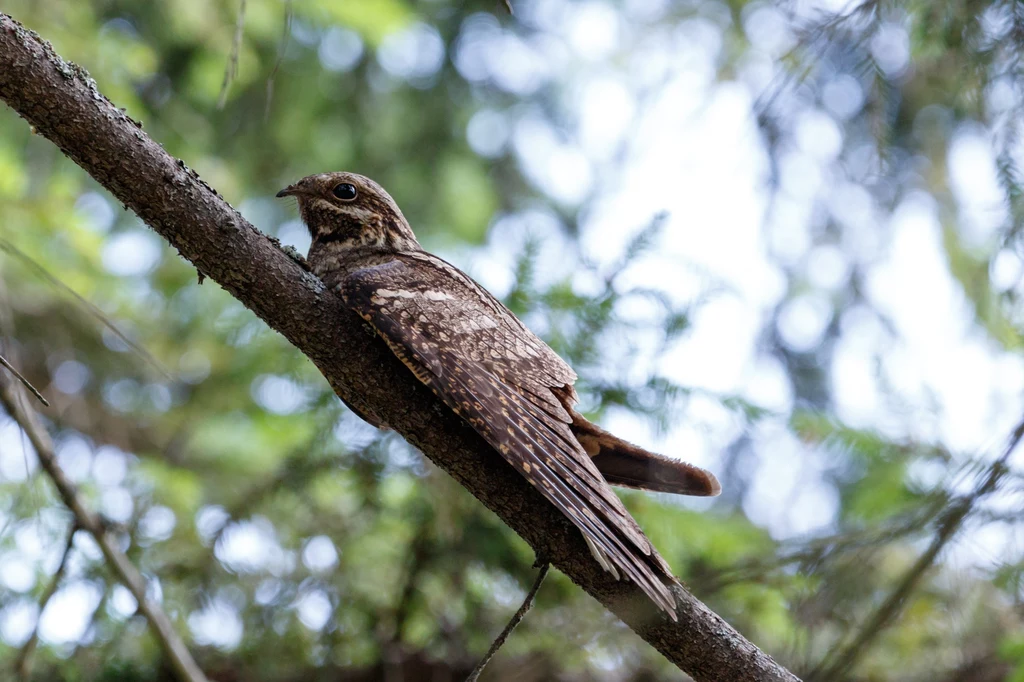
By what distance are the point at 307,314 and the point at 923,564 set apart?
1607mm

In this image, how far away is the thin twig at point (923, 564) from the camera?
177cm

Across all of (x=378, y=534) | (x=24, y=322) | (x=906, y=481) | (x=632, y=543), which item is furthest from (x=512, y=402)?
(x=24, y=322)

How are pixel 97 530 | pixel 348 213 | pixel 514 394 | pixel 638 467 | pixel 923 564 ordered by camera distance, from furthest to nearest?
pixel 348 213, pixel 97 530, pixel 638 467, pixel 514 394, pixel 923 564

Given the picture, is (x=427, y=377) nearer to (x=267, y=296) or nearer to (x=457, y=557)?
(x=267, y=296)

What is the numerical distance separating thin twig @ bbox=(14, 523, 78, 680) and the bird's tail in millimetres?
1704

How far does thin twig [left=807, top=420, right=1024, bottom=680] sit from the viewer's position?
5.82ft

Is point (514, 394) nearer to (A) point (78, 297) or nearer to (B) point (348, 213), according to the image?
(A) point (78, 297)

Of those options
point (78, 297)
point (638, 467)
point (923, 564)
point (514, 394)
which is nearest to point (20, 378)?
point (78, 297)

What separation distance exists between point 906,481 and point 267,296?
3.23 metres

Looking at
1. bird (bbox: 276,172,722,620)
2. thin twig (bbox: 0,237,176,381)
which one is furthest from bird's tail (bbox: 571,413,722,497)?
thin twig (bbox: 0,237,176,381)

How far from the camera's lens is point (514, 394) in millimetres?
2541

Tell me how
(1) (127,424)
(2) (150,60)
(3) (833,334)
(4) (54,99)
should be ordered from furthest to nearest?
1. (3) (833,334)
2. (1) (127,424)
3. (2) (150,60)
4. (4) (54,99)

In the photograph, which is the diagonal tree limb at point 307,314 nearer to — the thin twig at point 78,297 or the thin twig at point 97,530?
the thin twig at point 78,297

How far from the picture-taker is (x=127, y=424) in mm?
5785
